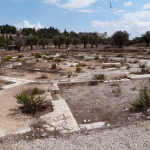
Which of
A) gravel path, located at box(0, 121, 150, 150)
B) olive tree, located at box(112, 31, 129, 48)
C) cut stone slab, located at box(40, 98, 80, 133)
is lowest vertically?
gravel path, located at box(0, 121, 150, 150)

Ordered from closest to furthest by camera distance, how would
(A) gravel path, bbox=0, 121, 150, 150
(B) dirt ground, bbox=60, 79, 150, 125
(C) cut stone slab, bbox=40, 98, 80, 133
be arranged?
(A) gravel path, bbox=0, 121, 150, 150, (C) cut stone slab, bbox=40, 98, 80, 133, (B) dirt ground, bbox=60, 79, 150, 125

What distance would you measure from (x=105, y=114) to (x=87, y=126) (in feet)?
3.10

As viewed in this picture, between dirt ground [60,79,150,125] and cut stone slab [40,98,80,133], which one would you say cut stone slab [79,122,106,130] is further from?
dirt ground [60,79,150,125]

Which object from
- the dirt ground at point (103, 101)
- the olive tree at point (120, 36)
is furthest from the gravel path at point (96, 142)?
the olive tree at point (120, 36)

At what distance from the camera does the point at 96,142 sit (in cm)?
346

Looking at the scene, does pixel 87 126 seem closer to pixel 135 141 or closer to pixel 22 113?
pixel 135 141

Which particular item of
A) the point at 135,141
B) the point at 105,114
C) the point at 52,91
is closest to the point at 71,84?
the point at 52,91

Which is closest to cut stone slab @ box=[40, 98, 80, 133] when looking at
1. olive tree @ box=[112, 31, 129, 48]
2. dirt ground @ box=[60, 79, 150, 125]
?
dirt ground @ box=[60, 79, 150, 125]

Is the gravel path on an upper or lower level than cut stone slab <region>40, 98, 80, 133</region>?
lower

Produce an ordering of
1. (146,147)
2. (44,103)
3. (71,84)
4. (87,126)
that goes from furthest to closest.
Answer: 1. (71,84)
2. (44,103)
3. (87,126)
4. (146,147)

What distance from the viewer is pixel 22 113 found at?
4.95 m

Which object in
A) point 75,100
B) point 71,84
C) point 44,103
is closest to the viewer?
point 44,103

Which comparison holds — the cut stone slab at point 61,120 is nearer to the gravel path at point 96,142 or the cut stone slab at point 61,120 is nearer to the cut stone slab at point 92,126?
the cut stone slab at point 92,126

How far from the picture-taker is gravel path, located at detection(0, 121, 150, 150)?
3.29m
